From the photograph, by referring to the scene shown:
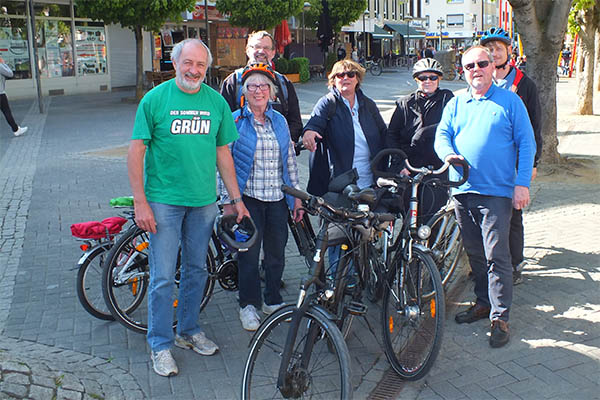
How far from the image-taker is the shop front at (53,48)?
2170 cm

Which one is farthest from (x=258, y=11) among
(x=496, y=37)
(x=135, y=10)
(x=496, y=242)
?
(x=496, y=242)

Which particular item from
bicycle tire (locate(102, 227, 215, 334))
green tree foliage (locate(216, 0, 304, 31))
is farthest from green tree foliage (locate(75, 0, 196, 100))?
bicycle tire (locate(102, 227, 215, 334))

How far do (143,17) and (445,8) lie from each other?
66.2m

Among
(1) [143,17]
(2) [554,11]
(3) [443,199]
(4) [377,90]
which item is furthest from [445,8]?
(3) [443,199]

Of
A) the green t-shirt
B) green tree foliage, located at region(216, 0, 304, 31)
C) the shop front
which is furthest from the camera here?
green tree foliage, located at region(216, 0, 304, 31)

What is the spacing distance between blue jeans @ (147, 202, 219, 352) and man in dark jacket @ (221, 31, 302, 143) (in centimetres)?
132

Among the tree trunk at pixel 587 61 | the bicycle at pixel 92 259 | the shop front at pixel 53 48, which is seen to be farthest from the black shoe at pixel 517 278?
the shop front at pixel 53 48

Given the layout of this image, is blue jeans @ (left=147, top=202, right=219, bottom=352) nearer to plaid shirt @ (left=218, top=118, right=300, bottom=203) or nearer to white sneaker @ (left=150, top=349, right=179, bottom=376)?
white sneaker @ (left=150, top=349, right=179, bottom=376)

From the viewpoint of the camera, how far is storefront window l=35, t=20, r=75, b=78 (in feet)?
75.6

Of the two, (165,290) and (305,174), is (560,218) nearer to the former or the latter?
(305,174)

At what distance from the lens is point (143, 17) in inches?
711

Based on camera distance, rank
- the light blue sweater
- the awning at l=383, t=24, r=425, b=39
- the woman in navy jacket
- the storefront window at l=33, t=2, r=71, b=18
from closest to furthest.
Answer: the light blue sweater → the woman in navy jacket → the storefront window at l=33, t=2, r=71, b=18 → the awning at l=383, t=24, r=425, b=39

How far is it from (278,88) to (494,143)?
1.68 meters

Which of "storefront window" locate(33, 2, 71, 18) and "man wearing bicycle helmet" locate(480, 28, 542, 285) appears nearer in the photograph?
"man wearing bicycle helmet" locate(480, 28, 542, 285)
